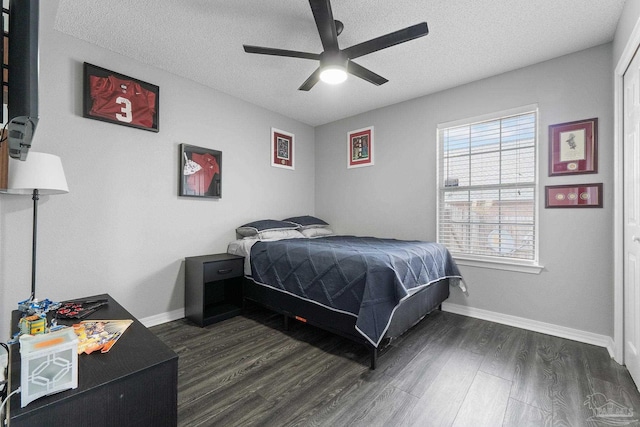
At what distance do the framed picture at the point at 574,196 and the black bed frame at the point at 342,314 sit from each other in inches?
48.3

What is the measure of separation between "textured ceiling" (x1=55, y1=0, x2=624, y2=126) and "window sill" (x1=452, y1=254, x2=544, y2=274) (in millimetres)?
1896

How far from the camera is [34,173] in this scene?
1781 mm

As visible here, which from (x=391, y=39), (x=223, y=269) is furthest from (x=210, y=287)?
(x=391, y=39)

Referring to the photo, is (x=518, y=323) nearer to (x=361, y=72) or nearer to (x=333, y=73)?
(x=361, y=72)

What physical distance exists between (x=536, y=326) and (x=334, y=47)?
9.81 feet

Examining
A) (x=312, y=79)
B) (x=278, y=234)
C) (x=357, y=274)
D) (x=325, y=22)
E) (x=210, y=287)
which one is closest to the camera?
(x=325, y=22)

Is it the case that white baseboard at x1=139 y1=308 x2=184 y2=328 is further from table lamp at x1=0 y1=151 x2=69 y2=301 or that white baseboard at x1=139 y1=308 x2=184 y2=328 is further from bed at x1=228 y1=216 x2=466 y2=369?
table lamp at x1=0 y1=151 x2=69 y2=301

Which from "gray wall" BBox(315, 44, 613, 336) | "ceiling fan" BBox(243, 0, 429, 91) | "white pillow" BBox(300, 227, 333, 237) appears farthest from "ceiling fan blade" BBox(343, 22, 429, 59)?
"white pillow" BBox(300, 227, 333, 237)

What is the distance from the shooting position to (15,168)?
177 cm

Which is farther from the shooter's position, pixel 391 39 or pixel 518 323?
pixel 518 323

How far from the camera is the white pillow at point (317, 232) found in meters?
3.88

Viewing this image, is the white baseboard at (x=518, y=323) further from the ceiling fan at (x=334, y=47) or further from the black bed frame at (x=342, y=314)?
the ceiling fan at (x=334, y=47)

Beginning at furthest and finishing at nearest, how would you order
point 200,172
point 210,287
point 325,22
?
point 210,287 < point 200,172 < point 325,22

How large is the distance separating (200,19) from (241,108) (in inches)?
55.3
